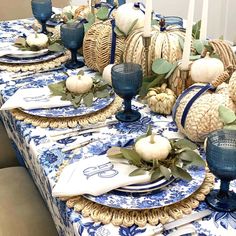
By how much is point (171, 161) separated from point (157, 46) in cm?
42

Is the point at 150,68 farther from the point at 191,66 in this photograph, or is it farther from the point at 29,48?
the point at 29,48

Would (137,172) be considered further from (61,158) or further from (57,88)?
(57,88)

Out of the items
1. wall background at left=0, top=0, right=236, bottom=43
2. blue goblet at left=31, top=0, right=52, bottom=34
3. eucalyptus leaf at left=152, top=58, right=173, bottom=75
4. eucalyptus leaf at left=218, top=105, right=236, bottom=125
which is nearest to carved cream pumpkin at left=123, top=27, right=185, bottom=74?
eucalyptus leaf at left=152, top=58, right=173, bottom=75

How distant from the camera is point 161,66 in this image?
116cm

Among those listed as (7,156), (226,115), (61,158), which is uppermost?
(226,115)

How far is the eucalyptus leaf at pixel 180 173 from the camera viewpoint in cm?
84

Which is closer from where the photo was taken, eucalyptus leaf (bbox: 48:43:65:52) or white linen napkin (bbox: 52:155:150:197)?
white linen napkin (bbox: 52:155:150:197)

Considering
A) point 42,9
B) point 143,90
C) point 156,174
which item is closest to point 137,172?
point 156,174

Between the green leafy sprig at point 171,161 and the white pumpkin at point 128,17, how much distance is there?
1.60 ft

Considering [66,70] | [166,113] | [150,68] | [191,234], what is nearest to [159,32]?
[150,68]

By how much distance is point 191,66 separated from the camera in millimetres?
1088

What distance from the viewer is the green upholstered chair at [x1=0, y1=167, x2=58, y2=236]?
1226 mm

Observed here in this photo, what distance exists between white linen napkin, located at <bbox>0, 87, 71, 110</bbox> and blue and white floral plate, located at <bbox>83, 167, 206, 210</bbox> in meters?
0.41

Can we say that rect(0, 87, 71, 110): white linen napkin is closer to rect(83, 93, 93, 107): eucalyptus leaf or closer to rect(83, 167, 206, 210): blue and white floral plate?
rect(83, 93, 93, 107): eucalyptus leaf
